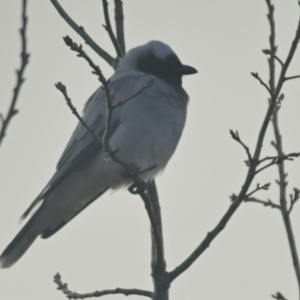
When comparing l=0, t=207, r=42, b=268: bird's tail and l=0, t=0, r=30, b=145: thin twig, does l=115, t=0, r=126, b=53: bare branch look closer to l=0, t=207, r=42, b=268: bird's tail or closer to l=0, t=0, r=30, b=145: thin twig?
l=0, t=207, r=42, b=268: bird's tail

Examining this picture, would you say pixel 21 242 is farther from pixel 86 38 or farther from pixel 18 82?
pixel 18 82

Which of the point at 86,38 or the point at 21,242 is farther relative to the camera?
the point at 86,38

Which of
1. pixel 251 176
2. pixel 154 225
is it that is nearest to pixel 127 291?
pixel 154 225

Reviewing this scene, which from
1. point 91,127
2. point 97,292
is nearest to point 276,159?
point 97,292

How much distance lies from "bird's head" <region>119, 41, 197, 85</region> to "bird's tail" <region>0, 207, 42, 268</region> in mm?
2261

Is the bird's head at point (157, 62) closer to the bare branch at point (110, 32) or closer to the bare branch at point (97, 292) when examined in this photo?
the bare branch at point (110, 32)

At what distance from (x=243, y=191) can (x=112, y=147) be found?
7.55 ft

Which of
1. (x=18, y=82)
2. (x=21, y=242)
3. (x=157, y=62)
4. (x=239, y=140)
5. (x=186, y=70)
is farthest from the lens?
(x=157, y=62)

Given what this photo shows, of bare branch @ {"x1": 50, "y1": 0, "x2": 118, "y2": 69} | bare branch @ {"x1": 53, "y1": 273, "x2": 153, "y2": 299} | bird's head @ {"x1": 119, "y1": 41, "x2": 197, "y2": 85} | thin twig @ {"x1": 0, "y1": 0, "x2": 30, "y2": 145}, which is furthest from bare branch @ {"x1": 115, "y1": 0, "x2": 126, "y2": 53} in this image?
thin twig @ {"x1": 0, "y1": 0, "x2": 30, "y2": 145}

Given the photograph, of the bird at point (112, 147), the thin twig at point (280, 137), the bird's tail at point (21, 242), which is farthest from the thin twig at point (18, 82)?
the bird's tail at point (21, 242)

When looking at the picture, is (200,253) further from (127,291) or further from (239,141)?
(239,141)

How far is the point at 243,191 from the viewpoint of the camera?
204 inches

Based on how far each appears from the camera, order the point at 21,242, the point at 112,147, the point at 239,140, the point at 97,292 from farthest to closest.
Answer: the point at 21,242
the point at 112,147
the point at 97,292
the point at 239,140

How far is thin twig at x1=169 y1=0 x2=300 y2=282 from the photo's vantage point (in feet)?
15.4
